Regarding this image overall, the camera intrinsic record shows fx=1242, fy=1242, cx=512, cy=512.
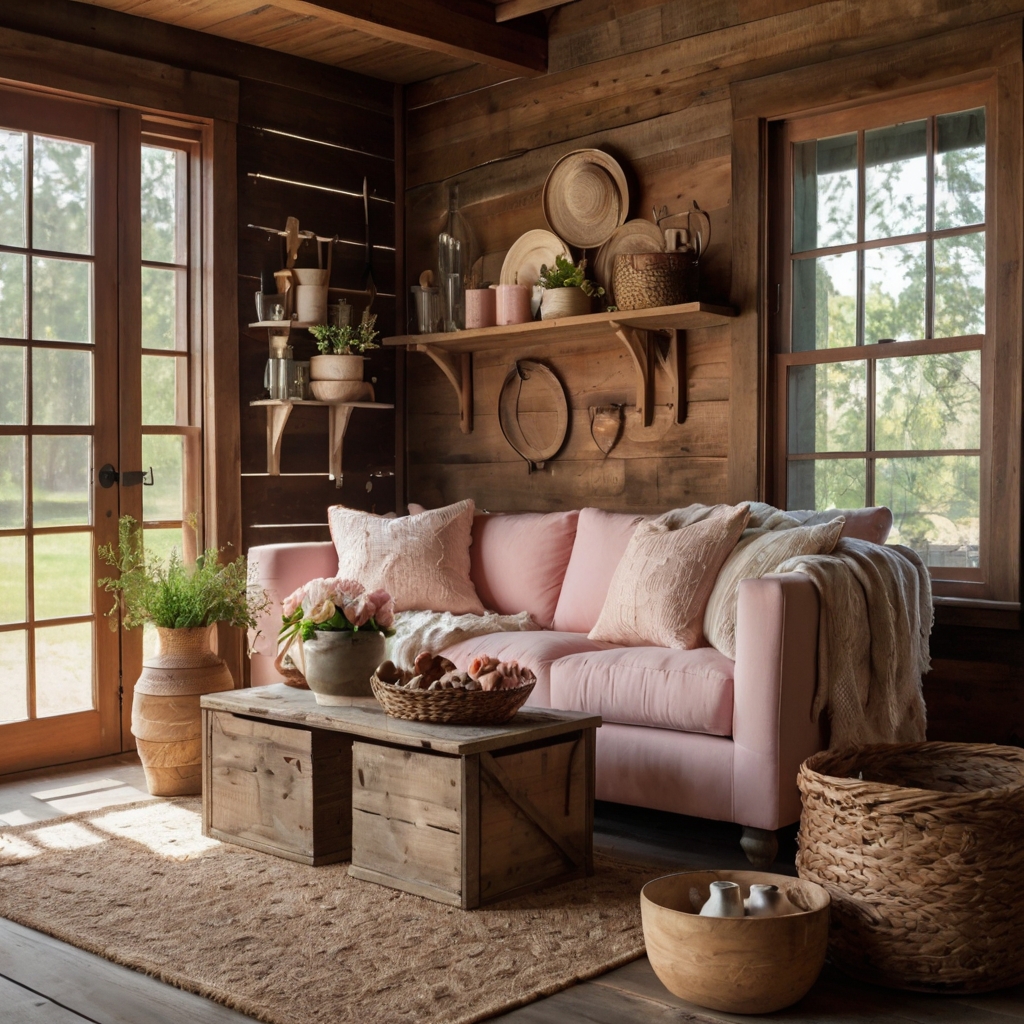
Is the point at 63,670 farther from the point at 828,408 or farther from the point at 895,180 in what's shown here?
the point at 895,180

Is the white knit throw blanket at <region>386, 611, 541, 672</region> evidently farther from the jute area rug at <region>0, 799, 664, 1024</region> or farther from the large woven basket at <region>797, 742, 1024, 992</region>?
the large woven basket at <region>797, 742, 1024, 992</region>

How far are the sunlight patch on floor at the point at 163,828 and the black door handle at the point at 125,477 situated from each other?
3.97 ft

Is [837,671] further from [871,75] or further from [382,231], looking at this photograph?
[382,231]

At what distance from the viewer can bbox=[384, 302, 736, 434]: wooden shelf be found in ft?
13.1

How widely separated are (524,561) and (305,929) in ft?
5.97

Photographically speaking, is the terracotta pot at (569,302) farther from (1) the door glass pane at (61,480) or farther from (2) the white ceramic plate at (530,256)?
(1) the door glass pane at (61,480)

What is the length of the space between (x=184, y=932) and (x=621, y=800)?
47.1 inches

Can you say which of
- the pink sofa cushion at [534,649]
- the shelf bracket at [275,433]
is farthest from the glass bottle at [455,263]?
the pink sofa cushion at [534,649]

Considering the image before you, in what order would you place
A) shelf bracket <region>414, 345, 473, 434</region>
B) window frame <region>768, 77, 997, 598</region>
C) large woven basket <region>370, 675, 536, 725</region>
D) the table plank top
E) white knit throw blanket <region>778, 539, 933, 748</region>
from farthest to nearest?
shelf bracket <region>414, 345, 473, 434</region>, window frame <region>768, 77, 997, 598</region>, white knit throw blanket <region>778, 539, 933, 748</region>, large woven basket <region>370, 675, 536, 725</region>, the table plank top

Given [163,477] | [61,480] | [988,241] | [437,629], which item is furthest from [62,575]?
[988,241]

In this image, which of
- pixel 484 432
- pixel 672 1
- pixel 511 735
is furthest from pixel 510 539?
pixel 672 1

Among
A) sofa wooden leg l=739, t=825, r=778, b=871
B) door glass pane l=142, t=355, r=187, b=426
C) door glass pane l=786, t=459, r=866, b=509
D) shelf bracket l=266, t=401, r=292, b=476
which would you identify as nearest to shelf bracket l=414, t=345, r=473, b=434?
shelf bracket l=266, t=401, r=292, b=476

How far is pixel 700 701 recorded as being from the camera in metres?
3.04

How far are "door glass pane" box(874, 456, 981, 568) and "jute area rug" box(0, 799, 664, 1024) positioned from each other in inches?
53.7
